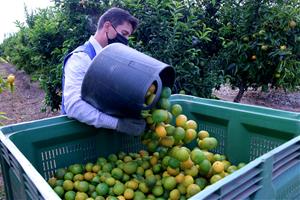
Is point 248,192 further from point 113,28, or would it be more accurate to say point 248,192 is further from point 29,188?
point 113,28

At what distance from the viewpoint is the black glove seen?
1.54 meters

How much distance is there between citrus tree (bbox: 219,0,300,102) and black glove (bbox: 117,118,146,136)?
2486 mm

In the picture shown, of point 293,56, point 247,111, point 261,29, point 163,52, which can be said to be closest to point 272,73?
point 293,56

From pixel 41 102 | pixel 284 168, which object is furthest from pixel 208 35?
pixel 41 102

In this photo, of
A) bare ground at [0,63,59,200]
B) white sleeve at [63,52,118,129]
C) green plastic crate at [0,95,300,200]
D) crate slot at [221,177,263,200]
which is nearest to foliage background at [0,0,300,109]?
green plastic crate at [0,95,300,200]

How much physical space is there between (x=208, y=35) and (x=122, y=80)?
8.67 feet

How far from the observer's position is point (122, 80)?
1.40 meters

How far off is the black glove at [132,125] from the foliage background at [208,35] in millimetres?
1763

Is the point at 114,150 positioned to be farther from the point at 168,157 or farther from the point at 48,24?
the point at 48,24

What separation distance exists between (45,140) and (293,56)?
10.3ft

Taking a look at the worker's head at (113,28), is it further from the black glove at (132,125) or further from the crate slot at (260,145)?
the crate slot at (260,145)

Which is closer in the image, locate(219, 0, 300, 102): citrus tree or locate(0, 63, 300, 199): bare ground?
locate(219, 0, 300, 102): citrus tree

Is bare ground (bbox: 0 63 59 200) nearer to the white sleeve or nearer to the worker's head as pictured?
the worker's head

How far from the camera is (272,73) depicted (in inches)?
152
